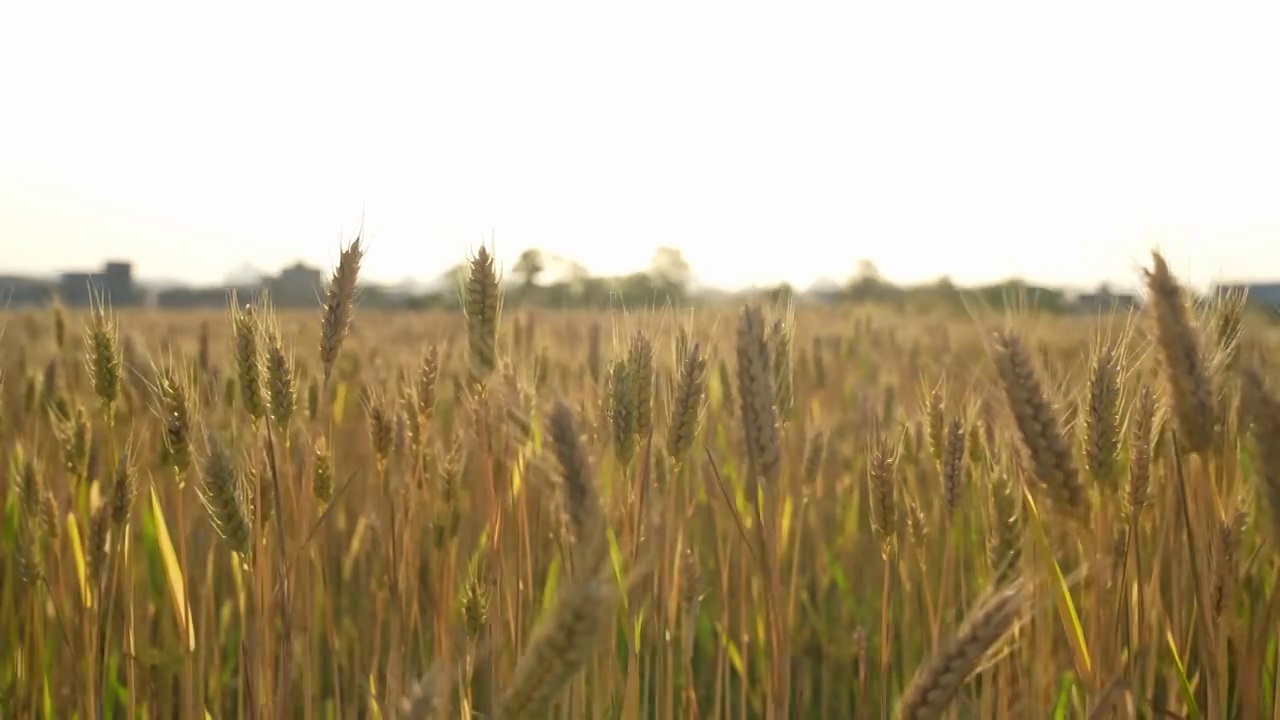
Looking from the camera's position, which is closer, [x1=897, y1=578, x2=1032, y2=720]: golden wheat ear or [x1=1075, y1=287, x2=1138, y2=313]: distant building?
[x1=897, y1=578, x2=1032, y2=720]: golden wheat ear

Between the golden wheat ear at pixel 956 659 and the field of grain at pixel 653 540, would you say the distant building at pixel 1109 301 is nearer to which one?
the field of grain at pixel 653 540

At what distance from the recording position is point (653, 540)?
1.38m

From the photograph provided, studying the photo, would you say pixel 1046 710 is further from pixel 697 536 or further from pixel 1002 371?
pixel 697 536

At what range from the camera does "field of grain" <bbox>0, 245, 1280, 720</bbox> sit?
4.16 feet

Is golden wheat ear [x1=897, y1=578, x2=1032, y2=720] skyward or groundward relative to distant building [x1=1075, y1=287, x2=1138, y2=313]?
groundward

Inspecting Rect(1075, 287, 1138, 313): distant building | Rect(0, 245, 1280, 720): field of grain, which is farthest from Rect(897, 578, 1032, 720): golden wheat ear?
Rect(1075, 287, 1138, 313): distant building

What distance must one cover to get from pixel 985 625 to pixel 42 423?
340 cm

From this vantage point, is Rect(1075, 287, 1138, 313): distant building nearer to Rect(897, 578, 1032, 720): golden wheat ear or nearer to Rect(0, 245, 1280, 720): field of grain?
Rect(0, 245, 1280, 720): field of grain

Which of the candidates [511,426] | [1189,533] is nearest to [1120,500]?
[1189,533]

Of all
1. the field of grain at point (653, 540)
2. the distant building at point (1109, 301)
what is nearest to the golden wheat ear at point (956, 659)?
the field of grain at point (653, 540)

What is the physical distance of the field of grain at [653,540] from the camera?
127 cm

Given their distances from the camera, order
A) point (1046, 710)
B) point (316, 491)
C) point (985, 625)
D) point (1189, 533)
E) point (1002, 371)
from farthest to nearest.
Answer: point (316, 491)
point (1046, 710)
point (1189, 533)
point (1002, 371)
point (985, 625)

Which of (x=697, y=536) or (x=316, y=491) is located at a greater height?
(x=316, y=491)

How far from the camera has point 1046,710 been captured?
5.13ft
